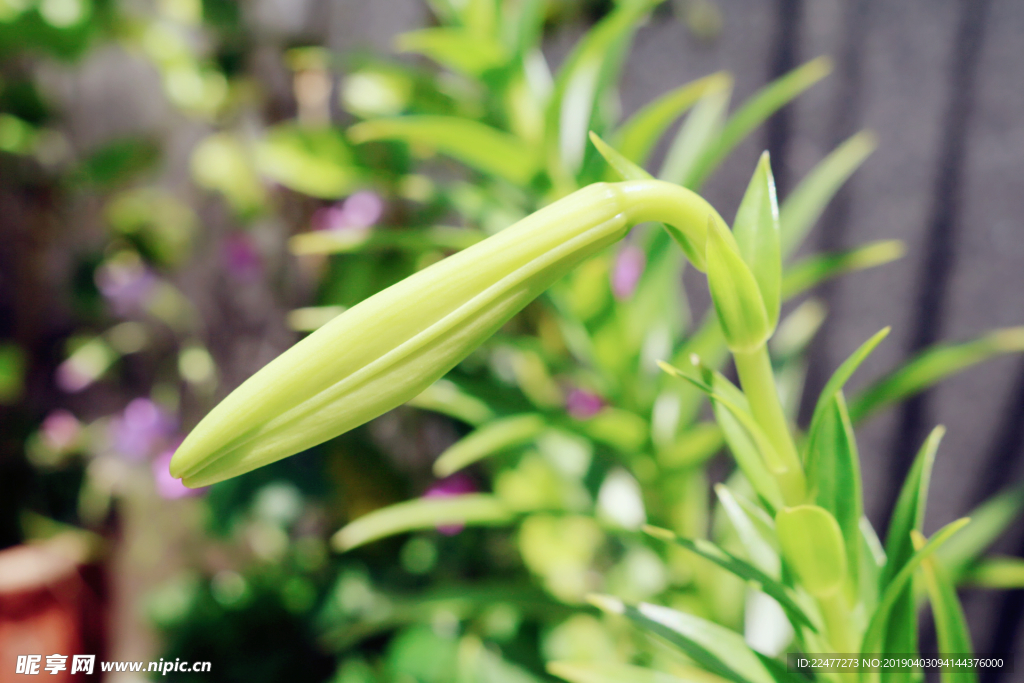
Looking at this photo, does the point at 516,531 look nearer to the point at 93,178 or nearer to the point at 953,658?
the point at 953,658

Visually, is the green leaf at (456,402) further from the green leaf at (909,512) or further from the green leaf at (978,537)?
the green leaf at (978,537)

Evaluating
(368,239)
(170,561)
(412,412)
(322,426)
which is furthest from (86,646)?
(322,426)

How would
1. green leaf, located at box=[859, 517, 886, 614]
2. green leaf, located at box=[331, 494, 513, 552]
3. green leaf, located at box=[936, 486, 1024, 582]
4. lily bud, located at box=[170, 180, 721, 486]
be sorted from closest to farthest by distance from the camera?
lily bud, located at box=[170, 180, 721, 486] → green leaf, located at box=[859, 517, 886, 614] → green leaf, located at box=[331, 494, 513, 552] → green leaf, located at box=[936, 486, 1024, 582]

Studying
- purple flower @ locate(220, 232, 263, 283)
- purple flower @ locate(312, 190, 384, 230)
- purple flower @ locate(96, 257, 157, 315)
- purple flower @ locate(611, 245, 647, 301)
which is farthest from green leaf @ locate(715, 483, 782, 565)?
purple flower @ locate(96, 257, 157, 315)

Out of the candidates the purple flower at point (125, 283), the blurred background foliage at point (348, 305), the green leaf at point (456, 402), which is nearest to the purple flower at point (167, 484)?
the blurred background foliage at point (348, 305)

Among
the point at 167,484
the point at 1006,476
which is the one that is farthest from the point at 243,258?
the point at 1006,476

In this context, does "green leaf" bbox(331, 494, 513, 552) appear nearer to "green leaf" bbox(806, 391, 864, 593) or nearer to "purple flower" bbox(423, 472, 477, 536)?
"green leaf" bbox(806, 391, 864, 593)

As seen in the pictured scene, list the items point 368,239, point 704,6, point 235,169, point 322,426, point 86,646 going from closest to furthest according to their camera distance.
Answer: point 322,426 → point 368,239 → point 704,6 → point 235,169 → point 86,646
